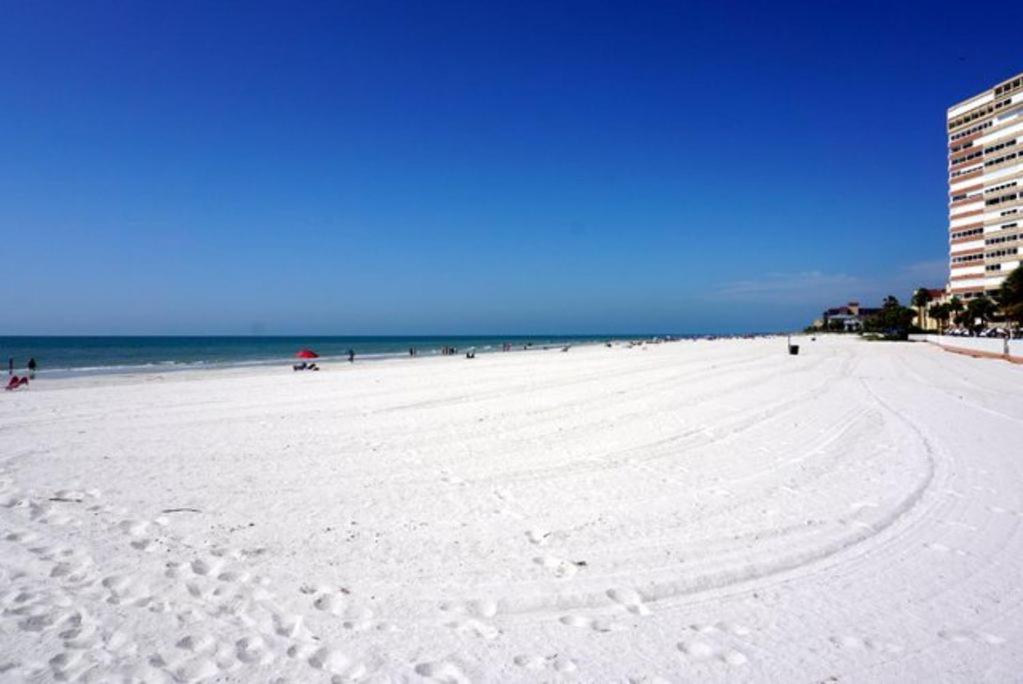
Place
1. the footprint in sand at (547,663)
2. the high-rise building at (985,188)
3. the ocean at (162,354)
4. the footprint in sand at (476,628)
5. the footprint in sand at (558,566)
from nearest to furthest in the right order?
the footprint in sand at (547,663) < the footprint in sand at (476,628) < the footprint in sand at (558,566) < the ocean at (162,354) < the high-rise building at (985,188)

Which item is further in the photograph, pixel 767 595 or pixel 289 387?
pixel 289 387

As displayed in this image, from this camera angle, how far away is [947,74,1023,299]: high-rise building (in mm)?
69562

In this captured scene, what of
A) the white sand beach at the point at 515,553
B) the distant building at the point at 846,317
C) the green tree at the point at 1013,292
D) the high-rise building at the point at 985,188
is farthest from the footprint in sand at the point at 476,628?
the distant building at the point at 846,317

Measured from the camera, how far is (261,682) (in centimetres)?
295

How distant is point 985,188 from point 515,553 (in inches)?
3892

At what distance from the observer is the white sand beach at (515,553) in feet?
10.4

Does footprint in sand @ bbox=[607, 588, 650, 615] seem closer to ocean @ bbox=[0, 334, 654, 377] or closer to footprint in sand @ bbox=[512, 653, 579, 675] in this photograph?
footprint in sand @ bbox=[512, 653, 579, 675]

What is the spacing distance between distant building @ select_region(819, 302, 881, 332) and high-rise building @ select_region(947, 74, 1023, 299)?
135ft

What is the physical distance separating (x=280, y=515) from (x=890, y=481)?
7.17 meters

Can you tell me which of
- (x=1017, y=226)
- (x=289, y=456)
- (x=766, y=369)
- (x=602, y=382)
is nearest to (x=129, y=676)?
(x=289, y=456)

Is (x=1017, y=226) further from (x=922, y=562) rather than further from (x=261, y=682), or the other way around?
(x=261, y=682)

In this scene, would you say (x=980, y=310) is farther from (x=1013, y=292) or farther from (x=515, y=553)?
(x=515, y=553)

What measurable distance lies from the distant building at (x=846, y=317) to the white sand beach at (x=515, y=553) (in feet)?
435

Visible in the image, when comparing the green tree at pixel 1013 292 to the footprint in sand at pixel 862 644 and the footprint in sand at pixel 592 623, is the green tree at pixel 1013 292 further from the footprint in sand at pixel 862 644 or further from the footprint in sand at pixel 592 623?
the footprint in sand at pixel 592 623
